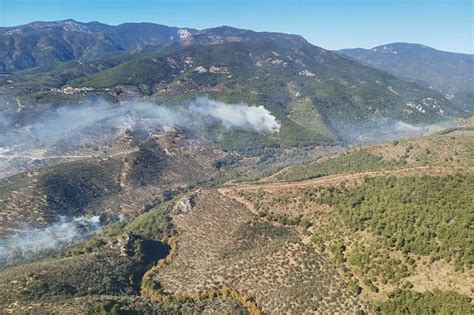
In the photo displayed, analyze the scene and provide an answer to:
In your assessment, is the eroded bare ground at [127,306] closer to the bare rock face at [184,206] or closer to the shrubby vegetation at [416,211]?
the shrubby vegetation at [416,211]

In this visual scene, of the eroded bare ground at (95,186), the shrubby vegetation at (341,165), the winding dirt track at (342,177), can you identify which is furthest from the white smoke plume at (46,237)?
the shrubby vegetation at (341,165)

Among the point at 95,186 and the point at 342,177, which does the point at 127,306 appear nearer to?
the point at 342,177

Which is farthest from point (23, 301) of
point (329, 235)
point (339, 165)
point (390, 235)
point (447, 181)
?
point (339, 165)

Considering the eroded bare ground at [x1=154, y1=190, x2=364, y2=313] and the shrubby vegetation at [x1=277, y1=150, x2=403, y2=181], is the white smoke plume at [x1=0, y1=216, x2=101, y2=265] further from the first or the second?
the shrubby vegetation at [x1=277, y1=150, x2=403, y2=181]

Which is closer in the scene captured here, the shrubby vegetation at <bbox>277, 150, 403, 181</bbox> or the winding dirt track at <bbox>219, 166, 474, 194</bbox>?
the winding dirt track at <bbox>219, 166, 474, 194</bbox>

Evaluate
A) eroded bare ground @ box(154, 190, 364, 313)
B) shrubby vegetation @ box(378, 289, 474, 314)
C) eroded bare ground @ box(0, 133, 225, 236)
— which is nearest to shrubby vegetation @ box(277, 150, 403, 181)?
eroded bare ground @ box(0, 133, 225, 236)
